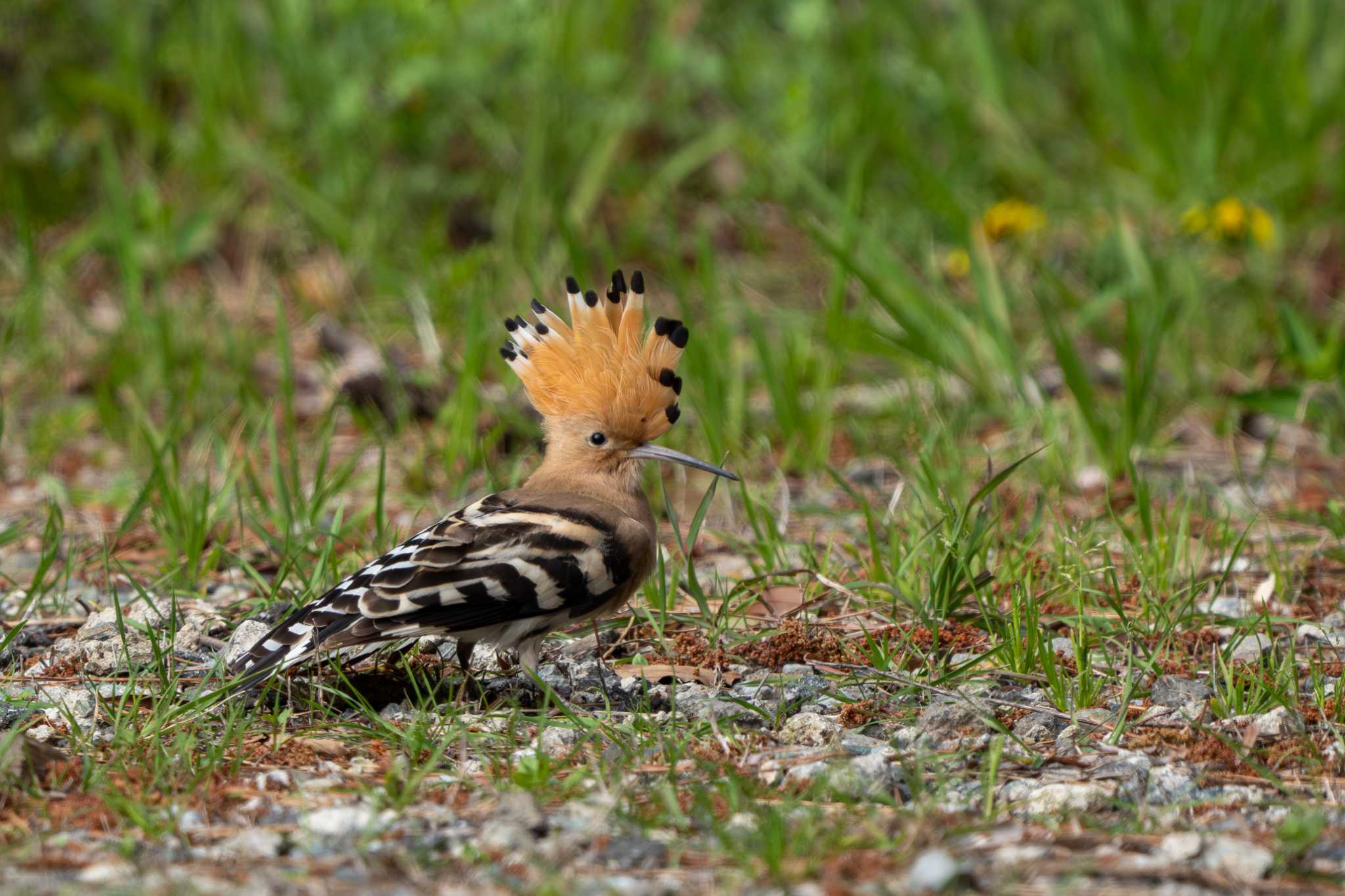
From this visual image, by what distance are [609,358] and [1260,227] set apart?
3523 mm

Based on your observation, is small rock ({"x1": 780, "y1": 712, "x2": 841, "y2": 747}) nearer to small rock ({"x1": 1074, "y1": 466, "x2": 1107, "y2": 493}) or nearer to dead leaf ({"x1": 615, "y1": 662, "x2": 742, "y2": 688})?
dead leaf ({"x1": 615, "y1": 662, "x2": 742, "y2": 688})

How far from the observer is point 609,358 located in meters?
3.59

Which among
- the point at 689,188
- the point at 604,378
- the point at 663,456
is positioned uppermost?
the point at 689,188

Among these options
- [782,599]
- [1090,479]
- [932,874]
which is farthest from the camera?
[1090,479]

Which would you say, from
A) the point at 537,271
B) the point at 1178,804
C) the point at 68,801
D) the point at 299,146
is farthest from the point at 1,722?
the point at 299,146

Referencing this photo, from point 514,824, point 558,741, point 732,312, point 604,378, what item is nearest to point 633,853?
point 514,824

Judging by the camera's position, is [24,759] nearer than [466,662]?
Yes

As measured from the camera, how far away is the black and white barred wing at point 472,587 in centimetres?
299

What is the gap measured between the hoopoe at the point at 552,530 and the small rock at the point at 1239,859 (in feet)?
4.25

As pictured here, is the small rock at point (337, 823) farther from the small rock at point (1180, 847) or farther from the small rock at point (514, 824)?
the small rock at point (1180, 847)

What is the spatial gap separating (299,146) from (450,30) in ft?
2.64

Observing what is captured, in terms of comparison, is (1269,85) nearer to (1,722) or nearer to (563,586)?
(563,586)

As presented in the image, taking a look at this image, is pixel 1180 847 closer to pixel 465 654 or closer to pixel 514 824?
pixel 514 824

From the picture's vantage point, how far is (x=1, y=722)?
9.77 ft
